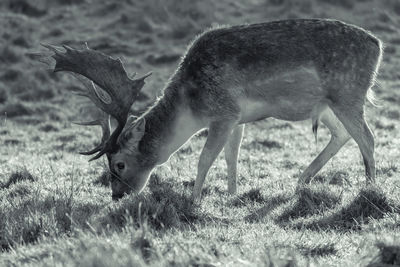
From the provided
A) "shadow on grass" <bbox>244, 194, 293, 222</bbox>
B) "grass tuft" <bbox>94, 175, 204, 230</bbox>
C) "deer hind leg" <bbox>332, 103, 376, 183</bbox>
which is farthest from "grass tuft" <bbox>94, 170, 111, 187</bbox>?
"deer hind leg" <bbox>332, 103, 376, 183</bbox>

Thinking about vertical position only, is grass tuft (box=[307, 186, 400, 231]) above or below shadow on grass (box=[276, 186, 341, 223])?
above

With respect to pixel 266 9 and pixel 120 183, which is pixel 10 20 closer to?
pixel 266 9

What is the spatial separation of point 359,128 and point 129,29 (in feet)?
38.6

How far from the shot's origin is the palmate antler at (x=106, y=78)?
7234 mm

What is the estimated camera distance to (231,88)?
7.43 m

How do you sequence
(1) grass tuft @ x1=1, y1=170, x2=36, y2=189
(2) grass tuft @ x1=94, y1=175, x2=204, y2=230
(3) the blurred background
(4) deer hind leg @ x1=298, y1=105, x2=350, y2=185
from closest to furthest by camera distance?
(2) grass tuft @ x1=94, y1=175, x2=204, y2=230 < (1) grass tuft @ x1=1, y1=170, x2=36, y2=189 < (4) deer hind leg @ x1=298, y1=105, x2=350, y2=185 < (3) the blurred background

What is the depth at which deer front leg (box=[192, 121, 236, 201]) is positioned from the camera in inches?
294

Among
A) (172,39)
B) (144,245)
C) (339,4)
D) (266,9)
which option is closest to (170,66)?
(172,39)

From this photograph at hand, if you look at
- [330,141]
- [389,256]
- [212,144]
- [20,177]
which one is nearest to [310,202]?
[212,144]

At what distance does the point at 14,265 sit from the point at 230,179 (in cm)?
383

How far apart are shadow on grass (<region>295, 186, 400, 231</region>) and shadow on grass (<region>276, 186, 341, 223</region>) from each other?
217 millimetres

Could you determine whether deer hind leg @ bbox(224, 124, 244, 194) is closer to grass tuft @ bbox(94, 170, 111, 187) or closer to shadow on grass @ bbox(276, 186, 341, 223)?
shadow on grass @ bbox(276, 186, 341, 223)

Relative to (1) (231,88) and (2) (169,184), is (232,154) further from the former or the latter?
(1) (231,88)

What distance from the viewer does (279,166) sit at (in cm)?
952
